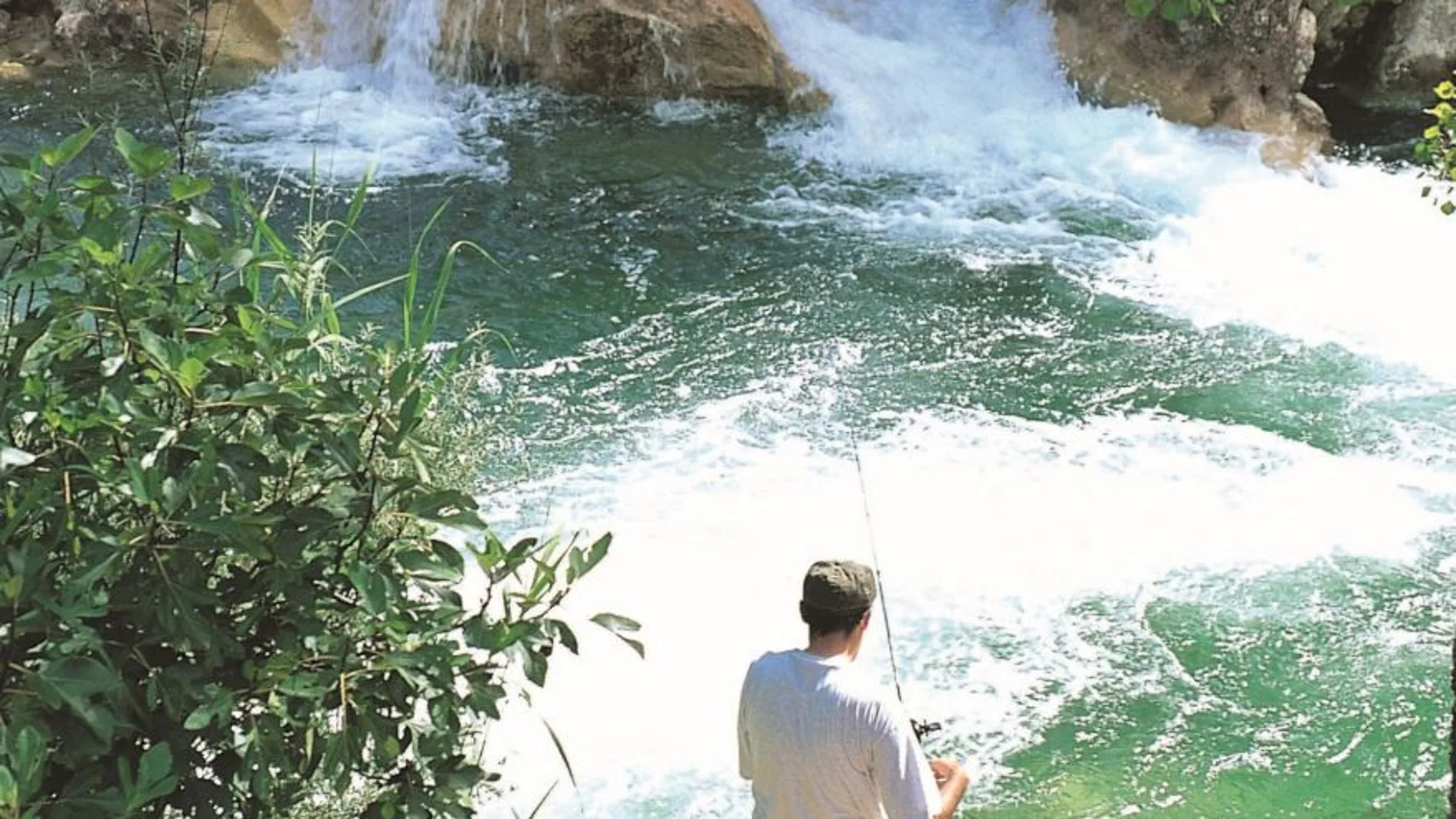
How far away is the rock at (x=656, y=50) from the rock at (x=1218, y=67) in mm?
2148

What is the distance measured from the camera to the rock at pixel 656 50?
1167cm

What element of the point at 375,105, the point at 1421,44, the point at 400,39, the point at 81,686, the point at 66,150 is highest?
the point at 1421,44

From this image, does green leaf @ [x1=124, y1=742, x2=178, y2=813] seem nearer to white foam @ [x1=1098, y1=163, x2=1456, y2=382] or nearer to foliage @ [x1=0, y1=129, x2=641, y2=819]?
foliage @ [x1=0, y1=129, x2=641, y2=819]

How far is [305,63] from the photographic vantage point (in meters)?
12.3

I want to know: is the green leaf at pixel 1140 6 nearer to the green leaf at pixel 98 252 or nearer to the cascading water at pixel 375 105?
the green leaf at pixel 98 252

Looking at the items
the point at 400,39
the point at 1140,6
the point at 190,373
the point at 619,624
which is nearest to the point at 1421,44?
the point at 400,39

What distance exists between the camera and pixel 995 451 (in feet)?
23.7

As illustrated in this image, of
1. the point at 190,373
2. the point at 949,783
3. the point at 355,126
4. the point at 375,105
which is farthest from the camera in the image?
the point at 375,105

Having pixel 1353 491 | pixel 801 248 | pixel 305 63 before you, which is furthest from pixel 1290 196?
pixel 305 63

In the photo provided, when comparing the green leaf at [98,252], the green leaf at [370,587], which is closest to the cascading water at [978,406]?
the green leaf at [370,587]

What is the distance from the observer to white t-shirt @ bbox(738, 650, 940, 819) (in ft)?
10.4

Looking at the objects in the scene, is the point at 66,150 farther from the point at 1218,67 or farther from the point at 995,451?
the point at 1218,67

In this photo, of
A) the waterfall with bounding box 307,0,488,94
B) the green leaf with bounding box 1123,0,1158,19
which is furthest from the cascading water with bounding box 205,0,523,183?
the green leaf with bounding box 1123,0,1158,19

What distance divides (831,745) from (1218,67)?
31.9 feet
